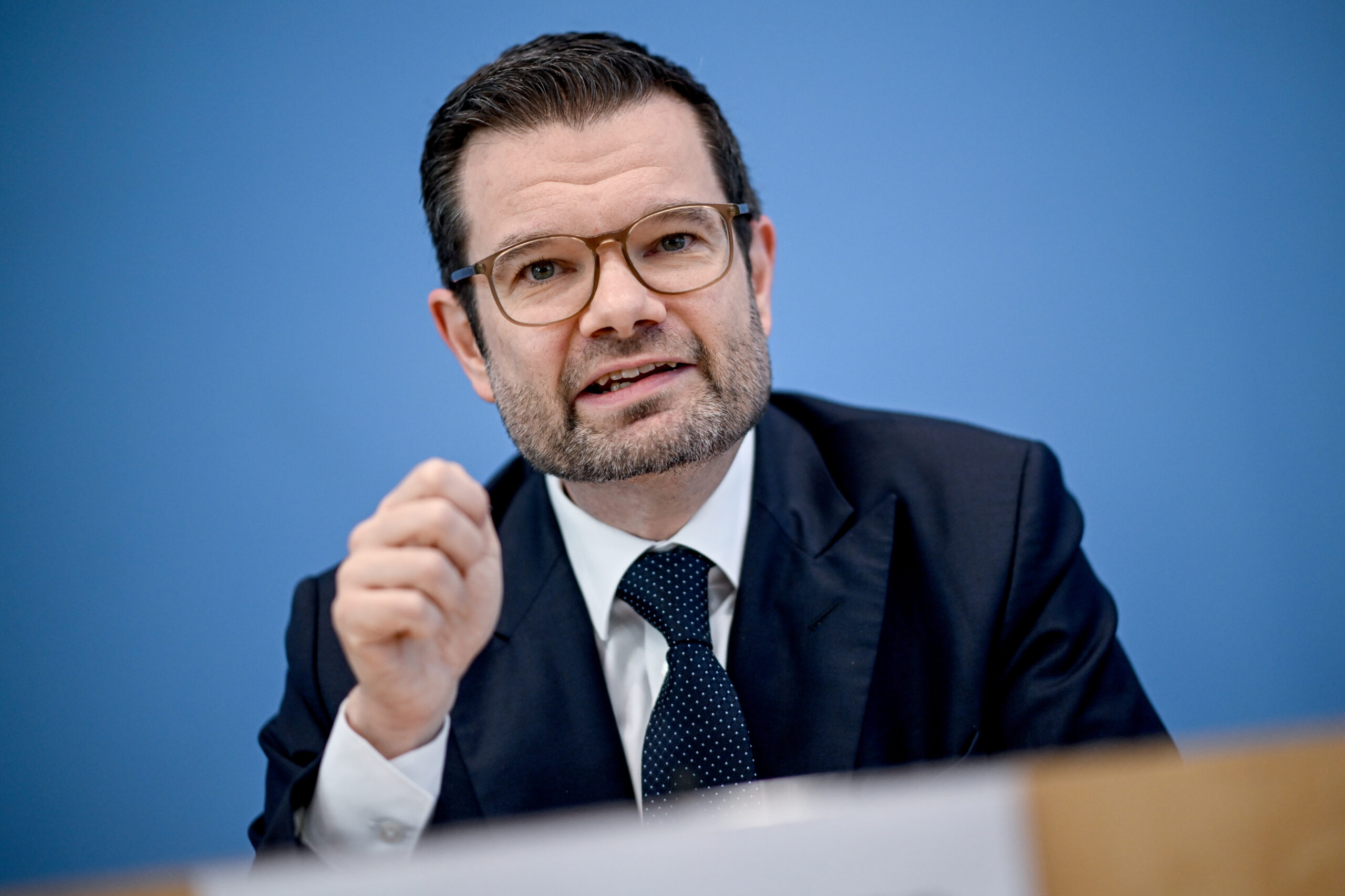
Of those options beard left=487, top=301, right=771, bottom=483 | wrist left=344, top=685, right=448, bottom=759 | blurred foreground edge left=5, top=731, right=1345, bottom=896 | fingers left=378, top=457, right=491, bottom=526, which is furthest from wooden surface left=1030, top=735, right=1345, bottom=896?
beard left=487, top=301, right=771, bottom=483

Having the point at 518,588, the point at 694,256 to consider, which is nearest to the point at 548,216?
the point at 694,256

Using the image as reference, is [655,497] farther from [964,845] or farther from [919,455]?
[964,845]

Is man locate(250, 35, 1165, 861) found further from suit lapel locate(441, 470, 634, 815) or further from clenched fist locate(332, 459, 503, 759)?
clenched fist locate(332, 459, 503, 759)

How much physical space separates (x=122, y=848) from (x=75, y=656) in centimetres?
41

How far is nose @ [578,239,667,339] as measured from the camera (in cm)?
129

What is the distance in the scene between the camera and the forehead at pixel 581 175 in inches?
52.1

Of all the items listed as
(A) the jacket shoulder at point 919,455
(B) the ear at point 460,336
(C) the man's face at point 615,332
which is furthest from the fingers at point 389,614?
(A) the jacket shoulder at point 919,455

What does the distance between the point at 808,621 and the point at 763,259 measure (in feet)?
2.04

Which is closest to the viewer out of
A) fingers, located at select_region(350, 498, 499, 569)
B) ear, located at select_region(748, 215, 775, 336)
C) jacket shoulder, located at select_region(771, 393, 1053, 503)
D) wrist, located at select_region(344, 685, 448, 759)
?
fingers, located at select_region(350, 498, 499, 569)

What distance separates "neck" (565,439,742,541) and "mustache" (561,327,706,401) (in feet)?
0.52

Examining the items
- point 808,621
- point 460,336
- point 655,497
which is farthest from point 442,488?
point 460,336

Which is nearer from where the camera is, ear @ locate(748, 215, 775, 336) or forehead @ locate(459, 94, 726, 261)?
forehead @ locate(459, 94, 726, 261)

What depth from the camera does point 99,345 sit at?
192cm

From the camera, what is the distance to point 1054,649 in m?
1.33
